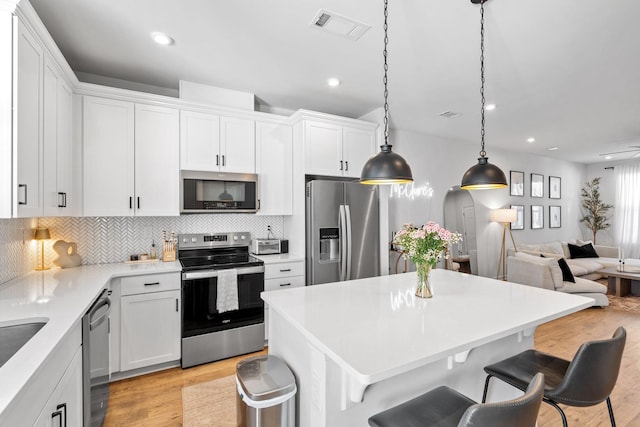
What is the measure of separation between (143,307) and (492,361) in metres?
2.63

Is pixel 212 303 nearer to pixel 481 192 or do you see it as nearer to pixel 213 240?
pixel 213 240

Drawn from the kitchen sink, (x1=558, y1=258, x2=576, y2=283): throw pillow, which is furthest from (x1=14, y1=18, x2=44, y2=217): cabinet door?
(x1=558, y1=258, x2=576, y2=283): throw pillow

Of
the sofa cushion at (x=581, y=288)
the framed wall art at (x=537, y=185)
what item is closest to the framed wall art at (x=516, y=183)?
the framed wall art at (x=537, y=185)

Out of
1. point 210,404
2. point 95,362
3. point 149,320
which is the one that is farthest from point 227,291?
point 95,362

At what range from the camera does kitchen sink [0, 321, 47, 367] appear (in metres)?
1.41

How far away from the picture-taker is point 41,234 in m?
2.53

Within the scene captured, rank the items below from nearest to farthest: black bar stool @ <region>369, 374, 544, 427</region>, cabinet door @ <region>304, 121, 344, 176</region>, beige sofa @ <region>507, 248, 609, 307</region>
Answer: black bar stool @ <region>369, 374, 544, 427</region>, cabinet door @ <region>304, 121, 344, 176</region>, beige sofa @ <region>507, 248, 609, 307</region>

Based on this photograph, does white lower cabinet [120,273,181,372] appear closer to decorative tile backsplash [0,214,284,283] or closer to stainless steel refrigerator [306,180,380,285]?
decorative tile backsplash [0,214,284,283]

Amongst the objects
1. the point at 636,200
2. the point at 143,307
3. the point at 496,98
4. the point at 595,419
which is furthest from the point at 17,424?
the point at 636,200

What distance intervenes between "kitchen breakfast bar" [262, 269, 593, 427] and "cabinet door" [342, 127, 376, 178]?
71.0 inches

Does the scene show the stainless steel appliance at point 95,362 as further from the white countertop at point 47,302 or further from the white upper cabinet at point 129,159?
the white upper cabinet at point 129,159

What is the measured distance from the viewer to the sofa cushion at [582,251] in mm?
6410

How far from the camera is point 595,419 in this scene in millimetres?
2135

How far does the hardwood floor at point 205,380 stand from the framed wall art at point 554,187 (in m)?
4.31
